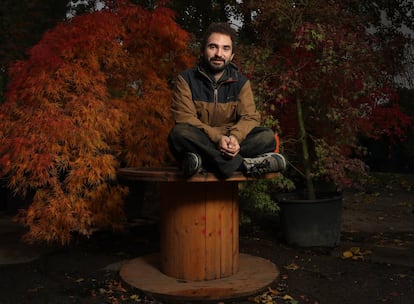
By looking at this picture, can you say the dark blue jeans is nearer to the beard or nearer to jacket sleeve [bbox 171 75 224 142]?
jacket sleeve [bbox 171 75 224 142]

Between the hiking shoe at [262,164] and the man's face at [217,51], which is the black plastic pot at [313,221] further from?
the man's face at [217,51]

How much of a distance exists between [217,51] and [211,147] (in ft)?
2.54

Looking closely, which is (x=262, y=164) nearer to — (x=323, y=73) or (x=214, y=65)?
(x=214, y=65)

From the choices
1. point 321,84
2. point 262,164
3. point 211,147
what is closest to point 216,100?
point 211,147

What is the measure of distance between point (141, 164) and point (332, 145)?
2.26 meters

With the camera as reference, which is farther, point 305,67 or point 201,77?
point 305,67

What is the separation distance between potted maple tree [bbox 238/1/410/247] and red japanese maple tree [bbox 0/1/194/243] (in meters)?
1.02

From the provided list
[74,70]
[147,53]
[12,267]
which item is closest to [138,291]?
[12,267]

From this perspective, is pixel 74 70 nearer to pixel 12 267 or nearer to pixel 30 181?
pixel 30 181

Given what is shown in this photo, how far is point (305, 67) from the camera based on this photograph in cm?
566

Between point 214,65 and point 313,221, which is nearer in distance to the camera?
point 214,65

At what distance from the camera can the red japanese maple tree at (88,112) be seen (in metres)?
4.63

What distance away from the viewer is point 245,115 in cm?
389

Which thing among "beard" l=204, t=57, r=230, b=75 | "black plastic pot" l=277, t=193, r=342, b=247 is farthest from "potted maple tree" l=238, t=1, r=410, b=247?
"beard" l=204, t=57, r=230, b=75
